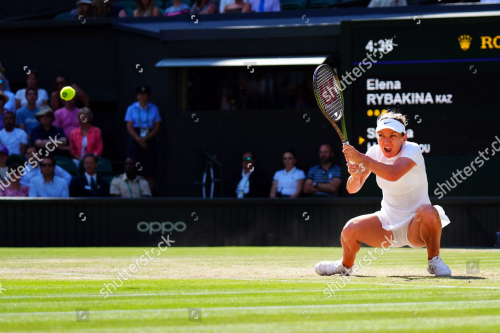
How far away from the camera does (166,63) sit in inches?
546

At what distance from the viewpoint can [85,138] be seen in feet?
46.2

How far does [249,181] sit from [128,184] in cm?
192

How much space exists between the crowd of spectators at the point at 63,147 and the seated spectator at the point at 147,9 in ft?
7.00

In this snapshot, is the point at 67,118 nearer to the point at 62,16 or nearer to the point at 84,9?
the point at 84,9

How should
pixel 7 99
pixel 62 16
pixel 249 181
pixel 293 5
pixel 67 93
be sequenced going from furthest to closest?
pixel 62 16, pixel 293 5, pixel 7 99, pixel 249 181, pixel 67 93

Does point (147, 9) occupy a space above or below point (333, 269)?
above

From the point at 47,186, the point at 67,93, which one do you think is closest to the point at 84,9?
the point at 47,186

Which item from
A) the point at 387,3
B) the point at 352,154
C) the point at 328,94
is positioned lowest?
the point at 352,154

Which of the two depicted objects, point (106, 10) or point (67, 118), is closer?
A: point (67, 118)

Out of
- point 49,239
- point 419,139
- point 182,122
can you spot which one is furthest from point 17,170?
point 419,139

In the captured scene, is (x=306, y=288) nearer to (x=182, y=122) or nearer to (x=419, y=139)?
(x=419, y=139)

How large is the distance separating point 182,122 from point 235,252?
13.1 feet
